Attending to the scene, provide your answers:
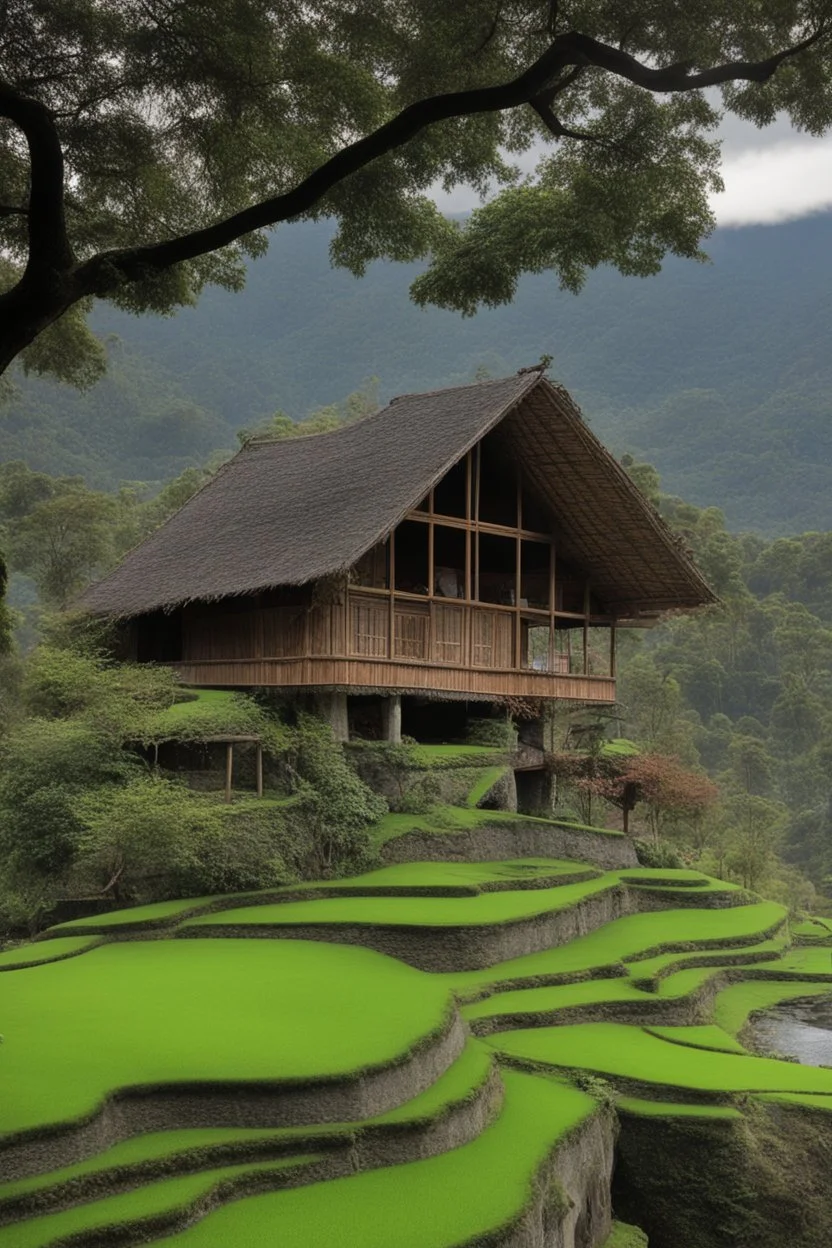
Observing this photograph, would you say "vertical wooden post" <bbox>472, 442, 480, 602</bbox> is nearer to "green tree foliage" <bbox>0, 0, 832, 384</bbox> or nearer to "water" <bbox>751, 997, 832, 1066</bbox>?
"water" <bbox>751, 997, 832, 1066</bbox>

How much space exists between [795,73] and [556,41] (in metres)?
2.53

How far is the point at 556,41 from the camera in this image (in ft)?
27.9

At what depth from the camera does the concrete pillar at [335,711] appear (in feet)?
67.7

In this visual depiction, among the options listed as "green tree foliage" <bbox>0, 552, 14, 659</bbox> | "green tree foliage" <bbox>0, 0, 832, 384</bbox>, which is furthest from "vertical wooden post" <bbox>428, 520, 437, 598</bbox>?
"green tree foliage" <bbox>0, 552, 14, 659</bbox>

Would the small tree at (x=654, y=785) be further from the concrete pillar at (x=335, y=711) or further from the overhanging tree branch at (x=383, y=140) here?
the overhanging tree branch at (x=383, y=140)

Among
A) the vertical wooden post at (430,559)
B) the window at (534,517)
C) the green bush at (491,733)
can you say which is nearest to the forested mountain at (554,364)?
the window at (534,517)

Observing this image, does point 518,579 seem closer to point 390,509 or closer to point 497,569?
point 497,569

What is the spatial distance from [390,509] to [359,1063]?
37.8 ft

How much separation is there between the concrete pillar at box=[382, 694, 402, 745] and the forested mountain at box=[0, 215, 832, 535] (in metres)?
53.8

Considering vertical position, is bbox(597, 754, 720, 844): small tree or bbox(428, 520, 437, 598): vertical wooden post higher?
bbox(428, 520, 437, 598): vertical wooden post

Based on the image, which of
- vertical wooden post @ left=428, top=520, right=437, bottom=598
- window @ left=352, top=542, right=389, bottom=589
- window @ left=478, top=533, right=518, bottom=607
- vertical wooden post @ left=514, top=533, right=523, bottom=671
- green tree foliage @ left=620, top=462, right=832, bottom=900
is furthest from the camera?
green tree foliage @ left=620, top=462, right=832, bottom=900

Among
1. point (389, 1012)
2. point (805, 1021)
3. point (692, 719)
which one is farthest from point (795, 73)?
point (692, 719)

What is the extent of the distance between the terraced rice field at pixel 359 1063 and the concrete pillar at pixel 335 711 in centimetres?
328

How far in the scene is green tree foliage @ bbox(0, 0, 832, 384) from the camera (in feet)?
27.8
